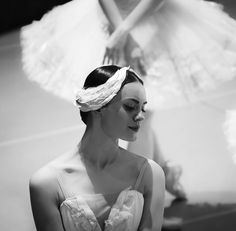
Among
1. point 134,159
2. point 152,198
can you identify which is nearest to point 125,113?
point 134,159

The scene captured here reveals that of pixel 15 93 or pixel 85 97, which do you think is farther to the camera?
pixel 15 93

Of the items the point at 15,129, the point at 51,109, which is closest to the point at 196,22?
the point at 51,109

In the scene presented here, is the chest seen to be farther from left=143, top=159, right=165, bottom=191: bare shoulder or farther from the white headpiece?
the white headpiece

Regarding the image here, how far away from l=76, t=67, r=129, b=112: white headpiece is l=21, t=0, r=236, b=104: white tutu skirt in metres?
0.57

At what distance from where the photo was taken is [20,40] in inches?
101

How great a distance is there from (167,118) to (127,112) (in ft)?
2.20

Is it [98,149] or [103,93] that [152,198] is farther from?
[103,93]

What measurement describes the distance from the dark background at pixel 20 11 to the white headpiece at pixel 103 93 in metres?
0.83

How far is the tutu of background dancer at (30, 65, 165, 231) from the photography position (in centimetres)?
180

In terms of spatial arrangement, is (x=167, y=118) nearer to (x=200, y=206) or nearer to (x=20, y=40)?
(x=200, y=206)

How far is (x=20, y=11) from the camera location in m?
2.52

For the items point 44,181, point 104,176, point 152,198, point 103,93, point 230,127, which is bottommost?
point 230,127

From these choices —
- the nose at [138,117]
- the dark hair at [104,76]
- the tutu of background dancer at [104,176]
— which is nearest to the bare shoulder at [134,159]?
the tutu of background dancer at [104,176]

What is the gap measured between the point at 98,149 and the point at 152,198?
0.22m
